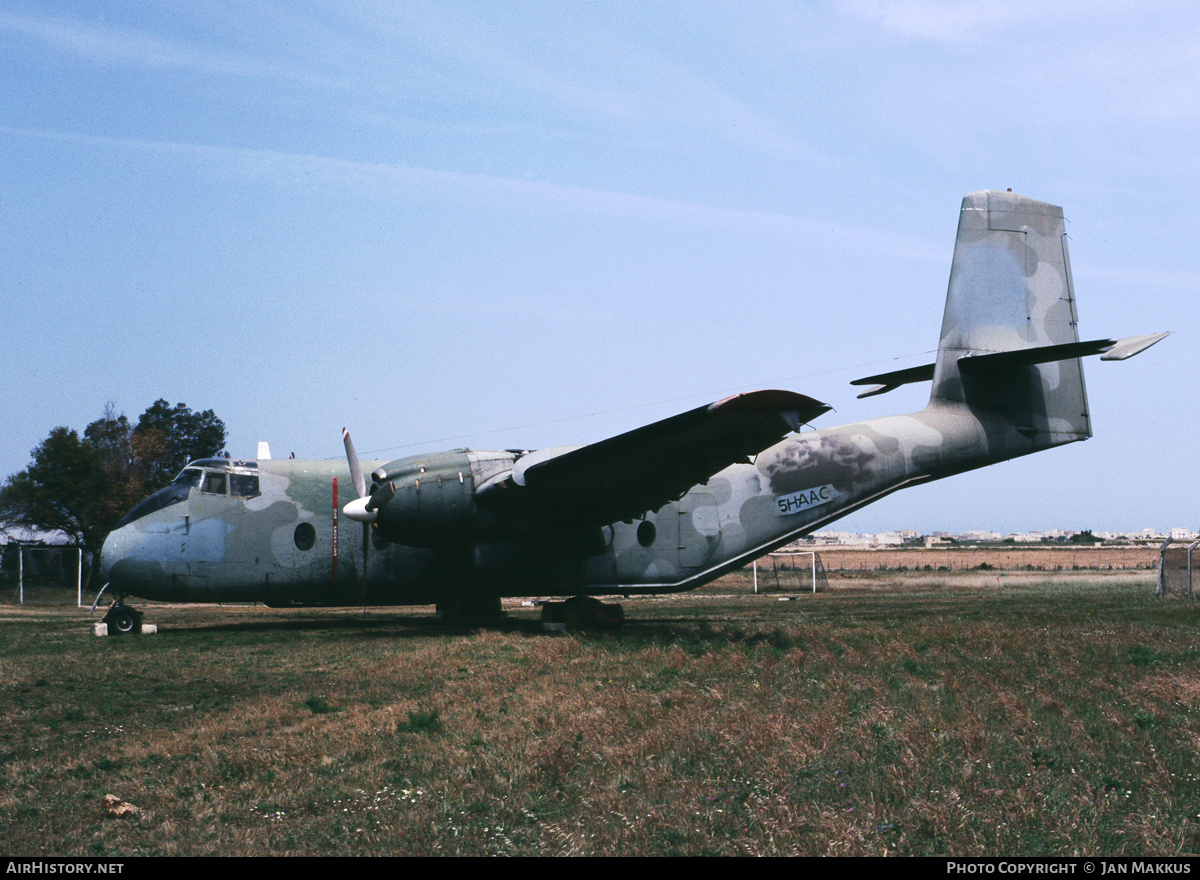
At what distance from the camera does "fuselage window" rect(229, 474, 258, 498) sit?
57.3 feet

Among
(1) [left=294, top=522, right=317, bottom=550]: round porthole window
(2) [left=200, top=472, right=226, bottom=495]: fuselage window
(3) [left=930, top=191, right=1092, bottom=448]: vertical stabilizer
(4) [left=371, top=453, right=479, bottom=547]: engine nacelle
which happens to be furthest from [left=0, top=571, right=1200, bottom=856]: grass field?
(3) [left=930, top=191, right=1092, bottom=448]: vertical stabilizer

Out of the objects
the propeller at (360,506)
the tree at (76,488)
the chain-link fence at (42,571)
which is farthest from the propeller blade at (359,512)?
the tree at (76,488)

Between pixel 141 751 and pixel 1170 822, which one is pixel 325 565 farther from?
pixel 1170 822

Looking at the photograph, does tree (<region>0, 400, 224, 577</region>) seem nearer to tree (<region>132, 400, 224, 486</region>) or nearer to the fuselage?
tree (<region>132, 400, 224, 486</region>)

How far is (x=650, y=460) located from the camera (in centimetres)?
1537

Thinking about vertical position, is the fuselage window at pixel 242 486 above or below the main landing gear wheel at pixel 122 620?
above

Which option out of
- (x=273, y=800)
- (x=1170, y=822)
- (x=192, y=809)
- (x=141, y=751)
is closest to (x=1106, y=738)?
(x=1170, y=822)

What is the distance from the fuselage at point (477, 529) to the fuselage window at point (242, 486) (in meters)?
0.02

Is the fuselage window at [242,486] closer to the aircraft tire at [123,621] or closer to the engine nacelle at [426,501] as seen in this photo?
the aircraft tire at [123,621]

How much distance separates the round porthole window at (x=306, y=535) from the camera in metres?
17.6

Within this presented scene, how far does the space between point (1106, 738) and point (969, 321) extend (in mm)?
14170

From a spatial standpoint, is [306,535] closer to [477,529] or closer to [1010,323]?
[477,529]

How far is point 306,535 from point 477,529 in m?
3.73

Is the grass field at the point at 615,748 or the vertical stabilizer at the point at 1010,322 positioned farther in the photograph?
the vertical stabilizer at the point at 1010,322
